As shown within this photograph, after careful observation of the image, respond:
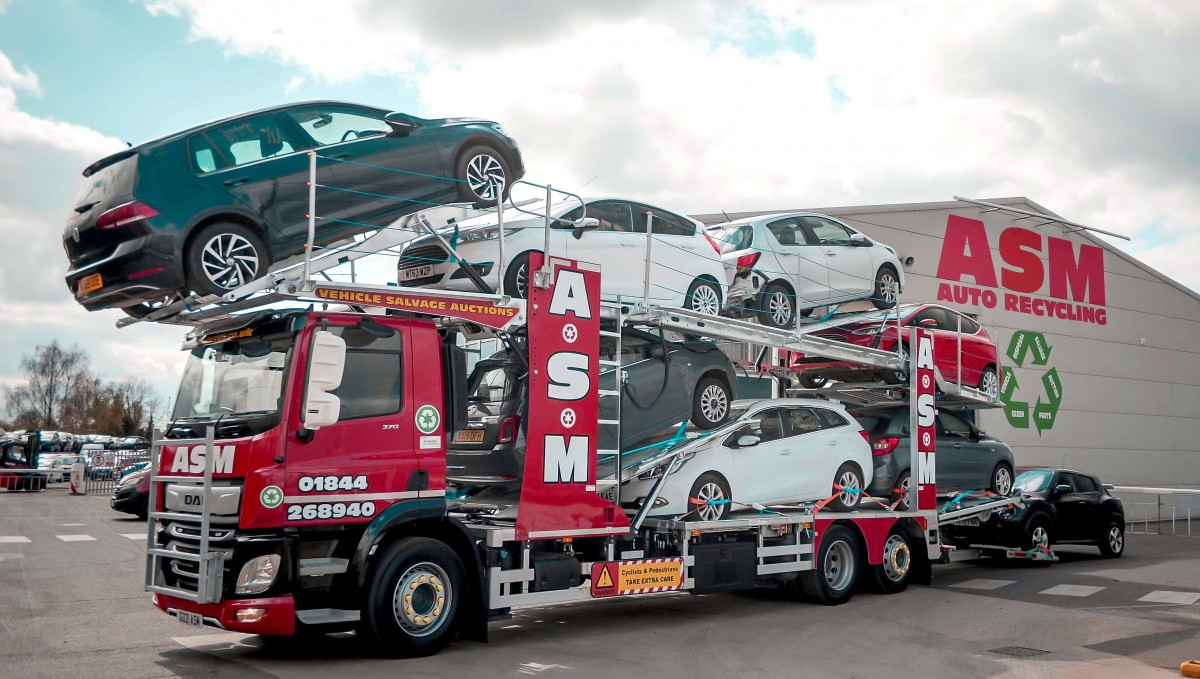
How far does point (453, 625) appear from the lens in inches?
288

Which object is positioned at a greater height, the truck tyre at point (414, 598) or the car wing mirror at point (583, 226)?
the car wing mirror at point (583, 226)

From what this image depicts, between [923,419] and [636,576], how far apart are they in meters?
5.07

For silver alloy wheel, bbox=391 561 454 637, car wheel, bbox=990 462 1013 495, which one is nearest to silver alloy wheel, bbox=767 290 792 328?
car wheel, bbox=990 462 1013 495

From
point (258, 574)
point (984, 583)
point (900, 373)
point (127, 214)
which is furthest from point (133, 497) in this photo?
point (984, 583)

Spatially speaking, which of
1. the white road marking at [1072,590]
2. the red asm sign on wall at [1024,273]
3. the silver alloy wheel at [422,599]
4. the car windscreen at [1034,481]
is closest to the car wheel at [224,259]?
the silver alloy wheel at [422,599]

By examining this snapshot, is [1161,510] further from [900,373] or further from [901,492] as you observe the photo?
[901,492]

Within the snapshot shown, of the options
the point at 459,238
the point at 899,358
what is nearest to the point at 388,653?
the point at 459,238

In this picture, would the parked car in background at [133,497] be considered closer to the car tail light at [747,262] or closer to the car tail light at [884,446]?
the car tail light at [747,262]

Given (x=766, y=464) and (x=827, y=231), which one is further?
(x=827, y=231)

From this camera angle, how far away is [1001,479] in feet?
45.0

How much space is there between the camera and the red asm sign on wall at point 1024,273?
76.0 feet

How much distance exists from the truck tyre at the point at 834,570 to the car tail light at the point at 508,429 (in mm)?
4029

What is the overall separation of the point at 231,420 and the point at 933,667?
18.1 ft

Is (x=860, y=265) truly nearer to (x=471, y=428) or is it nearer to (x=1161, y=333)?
(x=471, y=428)
